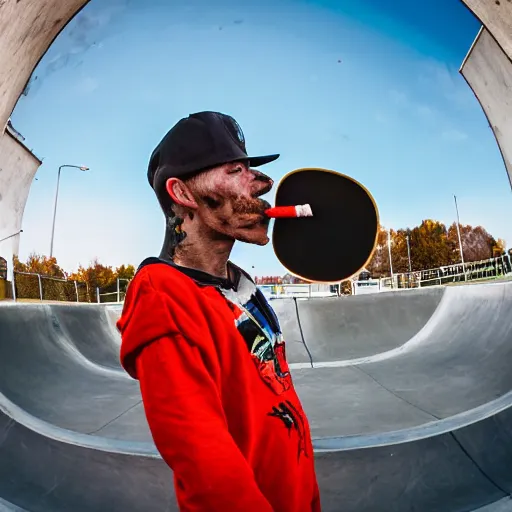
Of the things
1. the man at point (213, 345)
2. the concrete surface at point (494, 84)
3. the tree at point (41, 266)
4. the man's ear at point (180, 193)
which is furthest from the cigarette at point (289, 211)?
the concrete surface at point (494, 84)

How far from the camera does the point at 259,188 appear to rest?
2.17 ft

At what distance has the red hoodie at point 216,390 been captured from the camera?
45cm

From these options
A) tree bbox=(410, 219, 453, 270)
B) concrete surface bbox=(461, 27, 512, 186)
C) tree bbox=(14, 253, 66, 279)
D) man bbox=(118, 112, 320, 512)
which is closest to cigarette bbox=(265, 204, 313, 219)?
man bbox=(118, 112, 320, 512)

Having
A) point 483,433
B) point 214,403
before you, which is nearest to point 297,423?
point 214,403

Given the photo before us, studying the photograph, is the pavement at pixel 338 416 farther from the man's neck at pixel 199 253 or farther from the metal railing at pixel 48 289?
the man's neck at pixel 199 253

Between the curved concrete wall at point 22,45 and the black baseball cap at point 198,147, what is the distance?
541 millimetres

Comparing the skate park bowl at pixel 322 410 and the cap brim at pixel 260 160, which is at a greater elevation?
the cap brim at pixel 260 160

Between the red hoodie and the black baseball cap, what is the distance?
0.17 meters

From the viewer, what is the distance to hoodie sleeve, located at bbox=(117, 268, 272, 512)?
44 cm

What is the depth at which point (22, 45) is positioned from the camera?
99cm

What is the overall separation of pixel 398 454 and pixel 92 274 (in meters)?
1.20

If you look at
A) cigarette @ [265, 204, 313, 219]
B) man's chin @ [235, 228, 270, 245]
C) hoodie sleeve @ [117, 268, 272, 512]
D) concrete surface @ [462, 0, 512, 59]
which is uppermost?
concrete surface @ [462, 0, 512, 59]

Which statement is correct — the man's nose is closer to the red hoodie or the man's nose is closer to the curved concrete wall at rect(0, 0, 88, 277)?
the red hoodie

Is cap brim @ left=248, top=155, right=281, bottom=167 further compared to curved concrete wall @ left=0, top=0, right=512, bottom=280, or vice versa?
curved concrete wall @ left=0, top=0, right=512, bottom=280
